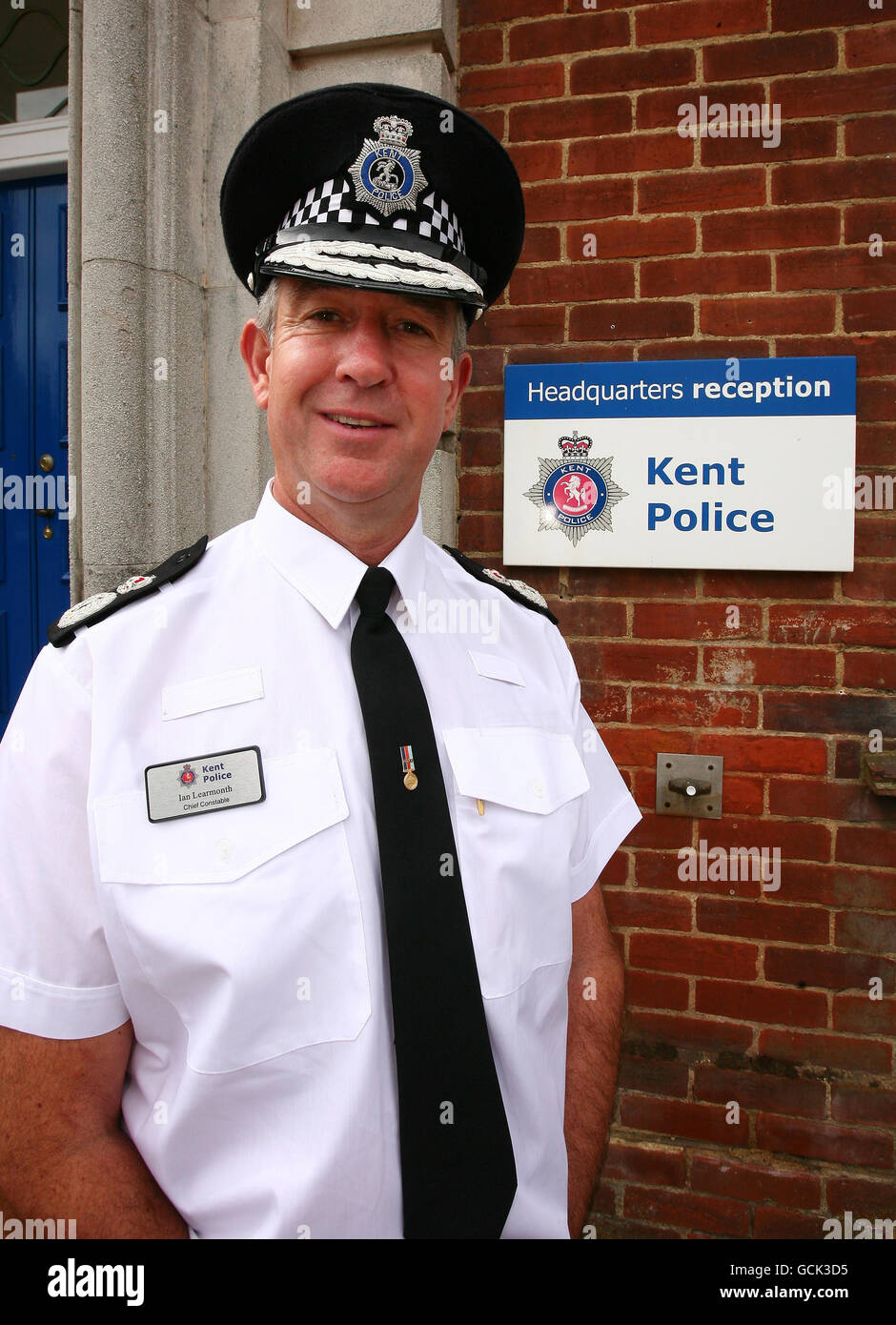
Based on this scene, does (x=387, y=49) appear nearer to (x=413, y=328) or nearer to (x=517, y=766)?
(x=413, y=328)

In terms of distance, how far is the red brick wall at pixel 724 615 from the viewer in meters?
2.22

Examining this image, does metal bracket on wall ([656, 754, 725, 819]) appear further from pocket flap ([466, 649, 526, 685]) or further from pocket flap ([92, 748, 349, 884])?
pocket flap ([92, 748, 349, 884])

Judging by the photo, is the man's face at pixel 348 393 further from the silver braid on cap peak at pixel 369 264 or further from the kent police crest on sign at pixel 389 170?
the kent police crest on sign at pixel 389 170

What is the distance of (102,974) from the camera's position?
3.42 feet

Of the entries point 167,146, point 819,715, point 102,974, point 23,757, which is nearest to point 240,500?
point 167,146

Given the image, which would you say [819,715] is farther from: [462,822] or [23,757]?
[23,757]

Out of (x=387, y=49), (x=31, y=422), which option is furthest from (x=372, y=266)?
(x=31, y=422)

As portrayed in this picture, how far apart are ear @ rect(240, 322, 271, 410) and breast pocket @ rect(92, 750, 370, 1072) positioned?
0.62 metres

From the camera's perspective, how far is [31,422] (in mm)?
2879

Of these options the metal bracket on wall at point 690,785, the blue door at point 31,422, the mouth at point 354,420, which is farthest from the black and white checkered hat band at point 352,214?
the blue door at point 31,422

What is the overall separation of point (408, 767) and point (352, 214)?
0.83 m

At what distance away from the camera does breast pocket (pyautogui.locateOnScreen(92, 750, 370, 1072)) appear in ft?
3.36

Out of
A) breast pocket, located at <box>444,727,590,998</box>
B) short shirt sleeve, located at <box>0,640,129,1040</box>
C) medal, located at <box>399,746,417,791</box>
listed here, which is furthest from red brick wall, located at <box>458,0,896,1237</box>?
short shirt sleeve, located at <box>0,640,129,1040</box>

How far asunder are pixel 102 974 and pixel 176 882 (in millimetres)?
142
